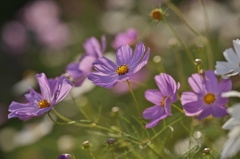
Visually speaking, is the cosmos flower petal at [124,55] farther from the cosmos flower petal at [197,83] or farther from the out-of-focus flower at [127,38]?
the out-of-focus flower at [127,38]

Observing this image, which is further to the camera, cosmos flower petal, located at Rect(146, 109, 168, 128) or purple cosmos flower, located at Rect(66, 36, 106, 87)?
purple cosmos flower, located at Rect(66, 36, 106, 87)

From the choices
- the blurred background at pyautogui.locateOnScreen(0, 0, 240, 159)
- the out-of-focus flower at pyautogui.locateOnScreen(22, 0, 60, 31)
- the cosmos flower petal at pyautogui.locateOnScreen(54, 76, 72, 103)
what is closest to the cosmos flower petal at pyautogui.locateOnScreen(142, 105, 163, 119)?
the cosmos flower petal at pyautogui.locateOnScreen(54, 76, 72, 103)

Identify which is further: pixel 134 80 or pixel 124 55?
pixel 134 80

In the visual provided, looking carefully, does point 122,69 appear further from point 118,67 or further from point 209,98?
point 209,98

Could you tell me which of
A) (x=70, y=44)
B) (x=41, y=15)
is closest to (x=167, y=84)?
(x=70, y=44)

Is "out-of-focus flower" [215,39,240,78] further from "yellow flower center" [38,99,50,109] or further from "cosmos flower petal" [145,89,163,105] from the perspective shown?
"yellow flower center" [38,99,50,109]

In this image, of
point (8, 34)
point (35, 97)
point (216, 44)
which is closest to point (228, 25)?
point (216, 44)

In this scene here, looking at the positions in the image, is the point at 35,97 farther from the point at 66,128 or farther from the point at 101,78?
the point at 66,128

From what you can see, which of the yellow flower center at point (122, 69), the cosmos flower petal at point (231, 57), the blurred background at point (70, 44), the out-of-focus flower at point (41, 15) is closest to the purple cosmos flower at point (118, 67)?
the yellow flower center at point (122, 69)
